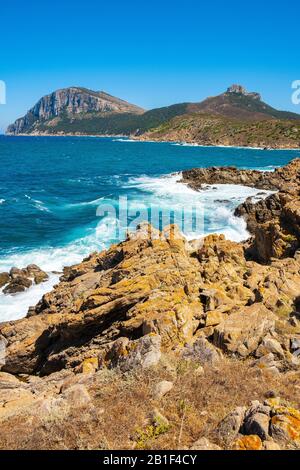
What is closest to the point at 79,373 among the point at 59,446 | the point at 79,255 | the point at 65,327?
the point at 65,327

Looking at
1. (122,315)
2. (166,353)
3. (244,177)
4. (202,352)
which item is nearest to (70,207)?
(244,177)

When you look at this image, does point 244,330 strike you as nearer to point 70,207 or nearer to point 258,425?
point 258,425

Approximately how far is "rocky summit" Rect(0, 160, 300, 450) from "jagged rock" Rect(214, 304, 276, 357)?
33mm

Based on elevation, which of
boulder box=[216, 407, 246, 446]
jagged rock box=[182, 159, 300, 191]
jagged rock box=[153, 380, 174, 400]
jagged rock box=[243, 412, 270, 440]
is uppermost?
jagged rock box=[182, 159, 300, 191]

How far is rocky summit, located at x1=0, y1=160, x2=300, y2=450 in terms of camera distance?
24.1ft

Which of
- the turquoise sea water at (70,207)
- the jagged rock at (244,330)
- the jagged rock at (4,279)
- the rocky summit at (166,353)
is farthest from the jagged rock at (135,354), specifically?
the jagged rock at (4,279)

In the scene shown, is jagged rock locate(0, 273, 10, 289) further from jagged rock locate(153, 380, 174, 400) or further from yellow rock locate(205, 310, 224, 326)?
jagged rock locate(153, 380, 174, 400)

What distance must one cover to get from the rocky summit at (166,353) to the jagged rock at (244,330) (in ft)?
0.11

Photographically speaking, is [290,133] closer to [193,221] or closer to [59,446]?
[193,221]

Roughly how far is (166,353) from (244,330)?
8.25 ft

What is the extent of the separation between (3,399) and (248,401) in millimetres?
6818

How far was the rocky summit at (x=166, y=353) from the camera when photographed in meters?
7.36

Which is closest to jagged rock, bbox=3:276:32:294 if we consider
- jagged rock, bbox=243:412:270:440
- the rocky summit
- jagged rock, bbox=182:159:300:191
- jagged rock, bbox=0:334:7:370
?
the rocky summit

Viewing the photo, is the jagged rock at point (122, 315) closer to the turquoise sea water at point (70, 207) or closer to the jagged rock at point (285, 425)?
the jagged rock at point (285, 425)
